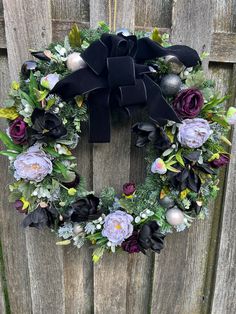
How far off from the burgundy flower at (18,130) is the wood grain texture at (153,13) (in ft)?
1.46

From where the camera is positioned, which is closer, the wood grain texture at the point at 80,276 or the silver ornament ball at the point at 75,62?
the silver ornament ball at the point at 75,62

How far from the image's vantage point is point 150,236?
99cm

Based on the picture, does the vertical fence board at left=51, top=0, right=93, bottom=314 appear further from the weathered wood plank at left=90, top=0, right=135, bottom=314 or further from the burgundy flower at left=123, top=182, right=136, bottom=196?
the burgundy flower at left=123, top=182, right=136, bottom=196

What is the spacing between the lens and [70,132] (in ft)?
2.99

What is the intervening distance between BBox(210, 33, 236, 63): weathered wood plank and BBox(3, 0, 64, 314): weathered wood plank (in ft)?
1.58

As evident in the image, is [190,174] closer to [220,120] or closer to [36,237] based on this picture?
[220,120]

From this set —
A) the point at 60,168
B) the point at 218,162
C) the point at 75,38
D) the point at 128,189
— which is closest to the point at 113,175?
the point at 128,189

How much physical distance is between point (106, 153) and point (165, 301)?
624mm

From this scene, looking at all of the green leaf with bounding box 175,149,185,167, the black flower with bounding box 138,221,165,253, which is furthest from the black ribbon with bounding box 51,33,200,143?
the black flower with bounding box 138,221,165,253

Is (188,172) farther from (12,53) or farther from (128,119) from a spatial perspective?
(12,53)

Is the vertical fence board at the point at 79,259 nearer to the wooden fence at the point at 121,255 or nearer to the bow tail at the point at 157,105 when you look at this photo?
the wooden fence at the point at 121,255

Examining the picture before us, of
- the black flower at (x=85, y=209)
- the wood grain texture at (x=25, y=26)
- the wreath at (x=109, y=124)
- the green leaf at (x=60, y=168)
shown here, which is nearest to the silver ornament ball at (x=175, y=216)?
the wreath at (x=109, y=124)

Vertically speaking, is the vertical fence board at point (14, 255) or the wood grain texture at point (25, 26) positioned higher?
the wood grain texture at point (25, 26)

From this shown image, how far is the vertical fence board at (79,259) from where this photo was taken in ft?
3.20
